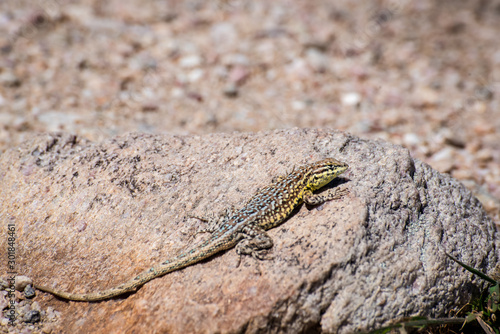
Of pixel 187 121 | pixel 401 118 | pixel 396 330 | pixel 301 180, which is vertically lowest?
pixel 187 121

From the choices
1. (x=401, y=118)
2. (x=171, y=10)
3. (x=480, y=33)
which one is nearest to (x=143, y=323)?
(x=401, y=118)

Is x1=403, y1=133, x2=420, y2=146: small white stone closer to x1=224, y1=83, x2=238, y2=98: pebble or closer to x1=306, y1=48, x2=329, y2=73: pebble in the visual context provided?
x1=306, y1=48, x2=329, y2=73: pebble

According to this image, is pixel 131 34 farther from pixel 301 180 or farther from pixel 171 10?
pixel 301 180

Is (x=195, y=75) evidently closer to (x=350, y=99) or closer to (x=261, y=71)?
(x=261, y=71)

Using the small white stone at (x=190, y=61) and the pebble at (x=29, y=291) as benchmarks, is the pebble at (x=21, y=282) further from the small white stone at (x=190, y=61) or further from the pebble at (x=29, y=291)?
the small white stone at (x=190, y=61)

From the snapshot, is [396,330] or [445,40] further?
[445,40]

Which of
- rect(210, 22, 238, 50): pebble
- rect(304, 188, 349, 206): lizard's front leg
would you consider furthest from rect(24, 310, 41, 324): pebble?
rect(210, 22, 238, 50): pebble
